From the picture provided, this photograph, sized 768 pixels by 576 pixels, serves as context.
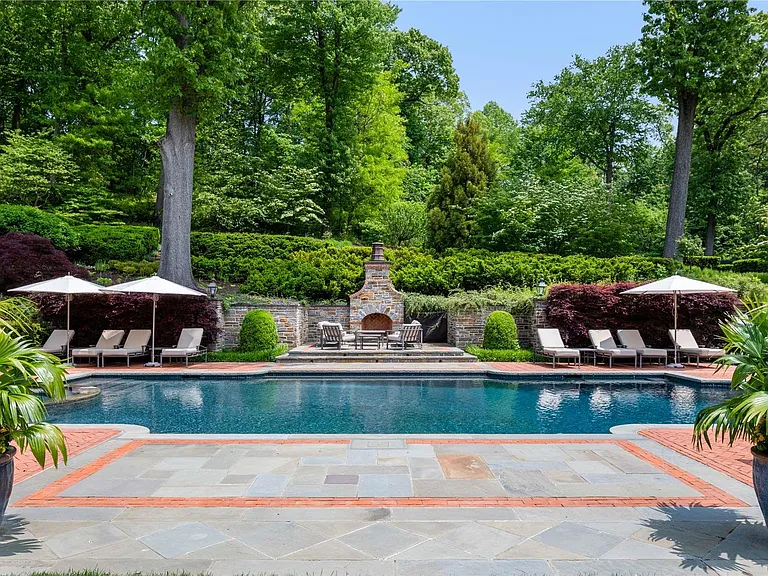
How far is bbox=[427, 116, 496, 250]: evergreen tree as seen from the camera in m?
20.0

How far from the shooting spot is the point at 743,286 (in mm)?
15391

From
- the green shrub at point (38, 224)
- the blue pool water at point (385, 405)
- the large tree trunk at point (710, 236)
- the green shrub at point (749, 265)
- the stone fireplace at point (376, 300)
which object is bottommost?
the blue pool water at point (385, 405)

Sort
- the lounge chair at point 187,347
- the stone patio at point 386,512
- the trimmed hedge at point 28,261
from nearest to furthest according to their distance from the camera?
the stone patio at point 386,512 → the lounge chair at point 187,347 → the trimmed hedge at point 28,261

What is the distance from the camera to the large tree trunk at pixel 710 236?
24.4 meters

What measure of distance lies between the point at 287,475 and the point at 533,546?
2391mm

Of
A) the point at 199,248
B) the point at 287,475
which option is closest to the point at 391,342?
the point at 199,248

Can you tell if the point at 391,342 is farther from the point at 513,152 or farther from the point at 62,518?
the point at 513,152

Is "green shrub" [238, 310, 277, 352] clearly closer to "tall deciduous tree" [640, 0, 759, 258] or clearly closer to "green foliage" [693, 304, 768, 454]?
"green foliage" [693, 304, 768, 454]

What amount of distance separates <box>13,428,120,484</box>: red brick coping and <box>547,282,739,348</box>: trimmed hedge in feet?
37.3

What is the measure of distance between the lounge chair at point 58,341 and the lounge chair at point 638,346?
14431 mm

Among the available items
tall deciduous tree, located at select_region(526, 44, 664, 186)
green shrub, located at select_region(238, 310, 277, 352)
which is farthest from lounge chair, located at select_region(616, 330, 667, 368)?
tall deciduous tree, located at select_region(526, 44, 664, 186)

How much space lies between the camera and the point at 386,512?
13.1 feet

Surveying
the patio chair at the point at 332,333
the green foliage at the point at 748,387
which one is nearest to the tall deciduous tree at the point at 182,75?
the patio chair at the point at 332,333

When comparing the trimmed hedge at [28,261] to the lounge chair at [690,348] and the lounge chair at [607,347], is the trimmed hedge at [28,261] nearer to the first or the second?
the lounge chair at [607,347]
